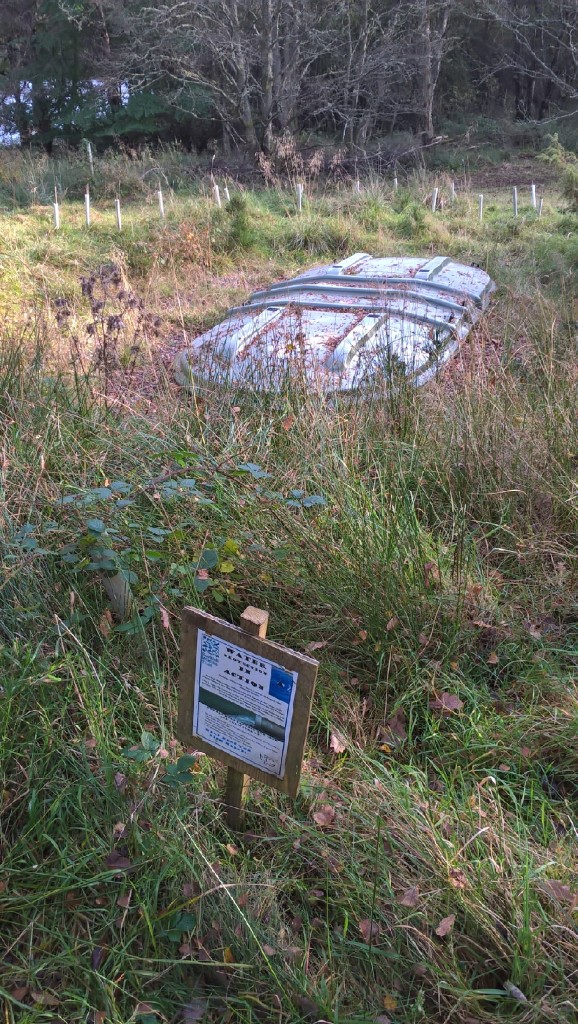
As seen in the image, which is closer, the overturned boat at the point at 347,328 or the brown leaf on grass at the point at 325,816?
the brown leaf on grass at the point at 325,816

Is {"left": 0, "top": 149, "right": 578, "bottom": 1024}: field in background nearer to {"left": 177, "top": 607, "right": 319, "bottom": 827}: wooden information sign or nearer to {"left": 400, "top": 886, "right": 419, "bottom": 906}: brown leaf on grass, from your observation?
{"left": 400, "top": 886, "right": 419, "bottom": 906}: brown leaf on grass

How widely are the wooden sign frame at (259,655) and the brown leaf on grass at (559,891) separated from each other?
613mm

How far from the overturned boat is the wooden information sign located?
2.30 m

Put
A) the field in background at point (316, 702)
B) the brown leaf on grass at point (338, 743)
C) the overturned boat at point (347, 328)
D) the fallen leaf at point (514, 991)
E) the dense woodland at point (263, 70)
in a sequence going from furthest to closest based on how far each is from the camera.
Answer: the dense woodland at point (263, 70), the overturned boat at point (347, 328), the brown leaf on grass at point (338, 743), the field in background at point (316, 702), the fallen leaf at point (514, 991)

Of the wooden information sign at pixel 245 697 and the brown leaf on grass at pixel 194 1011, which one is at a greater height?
the wooden information sign at pixel 245 697

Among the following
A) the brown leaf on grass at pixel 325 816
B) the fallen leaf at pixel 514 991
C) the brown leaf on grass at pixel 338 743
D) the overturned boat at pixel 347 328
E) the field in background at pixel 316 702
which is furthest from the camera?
the overturned boat at pixel 347 328

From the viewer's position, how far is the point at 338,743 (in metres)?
2.36

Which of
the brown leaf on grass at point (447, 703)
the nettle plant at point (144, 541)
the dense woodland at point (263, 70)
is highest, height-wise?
the dense woodland at point (263, 70)

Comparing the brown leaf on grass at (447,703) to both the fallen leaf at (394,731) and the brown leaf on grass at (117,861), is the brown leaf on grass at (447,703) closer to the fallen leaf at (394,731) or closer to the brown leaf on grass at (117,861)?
the fallen leaf at (394,731)

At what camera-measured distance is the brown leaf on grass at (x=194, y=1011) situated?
170cm

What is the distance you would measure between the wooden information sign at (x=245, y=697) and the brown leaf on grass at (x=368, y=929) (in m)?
0.32

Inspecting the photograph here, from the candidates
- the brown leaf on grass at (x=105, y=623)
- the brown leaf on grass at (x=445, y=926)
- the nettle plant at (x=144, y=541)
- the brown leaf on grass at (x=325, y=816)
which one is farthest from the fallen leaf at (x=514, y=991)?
the brown leaf on grass at (x=105, y=623)

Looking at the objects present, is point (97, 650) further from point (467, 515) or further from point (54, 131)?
point (54, 131)

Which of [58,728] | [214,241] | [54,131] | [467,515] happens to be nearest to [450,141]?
[54,131]
